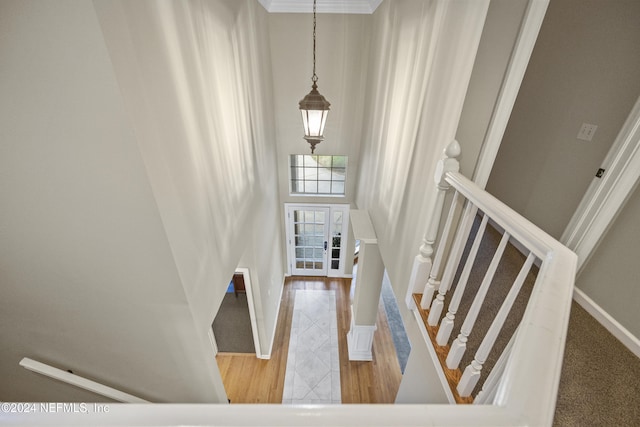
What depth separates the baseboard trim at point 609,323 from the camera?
1.47 metres

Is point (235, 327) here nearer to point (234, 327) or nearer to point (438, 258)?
point (234, 327)

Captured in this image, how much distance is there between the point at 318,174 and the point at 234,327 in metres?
3.09

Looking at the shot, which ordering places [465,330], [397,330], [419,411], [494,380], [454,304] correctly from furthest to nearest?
[397,330] → [454,304] → [465,330] → [494,380] → [419,411]

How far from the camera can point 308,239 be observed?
5465mm

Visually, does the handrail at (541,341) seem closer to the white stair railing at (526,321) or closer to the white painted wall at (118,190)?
the white stair railing at (526,321)

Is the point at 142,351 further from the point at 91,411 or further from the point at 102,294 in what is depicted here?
the point at 91,411

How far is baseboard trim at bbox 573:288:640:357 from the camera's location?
1.47 metres

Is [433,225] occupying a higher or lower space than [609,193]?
lower

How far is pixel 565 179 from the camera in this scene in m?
2.06

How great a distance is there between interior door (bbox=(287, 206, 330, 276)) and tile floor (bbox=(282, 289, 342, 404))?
0.57 metres

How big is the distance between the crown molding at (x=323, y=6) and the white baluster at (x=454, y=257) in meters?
3.44

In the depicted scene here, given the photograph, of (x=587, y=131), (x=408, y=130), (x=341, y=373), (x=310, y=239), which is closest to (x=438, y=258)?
(x=408, y=130)

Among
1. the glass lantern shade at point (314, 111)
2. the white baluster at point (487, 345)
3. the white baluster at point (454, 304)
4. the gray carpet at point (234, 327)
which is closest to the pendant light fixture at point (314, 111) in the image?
the glass lantern shade at point (314, 111)

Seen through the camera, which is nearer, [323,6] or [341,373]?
[323,6]
